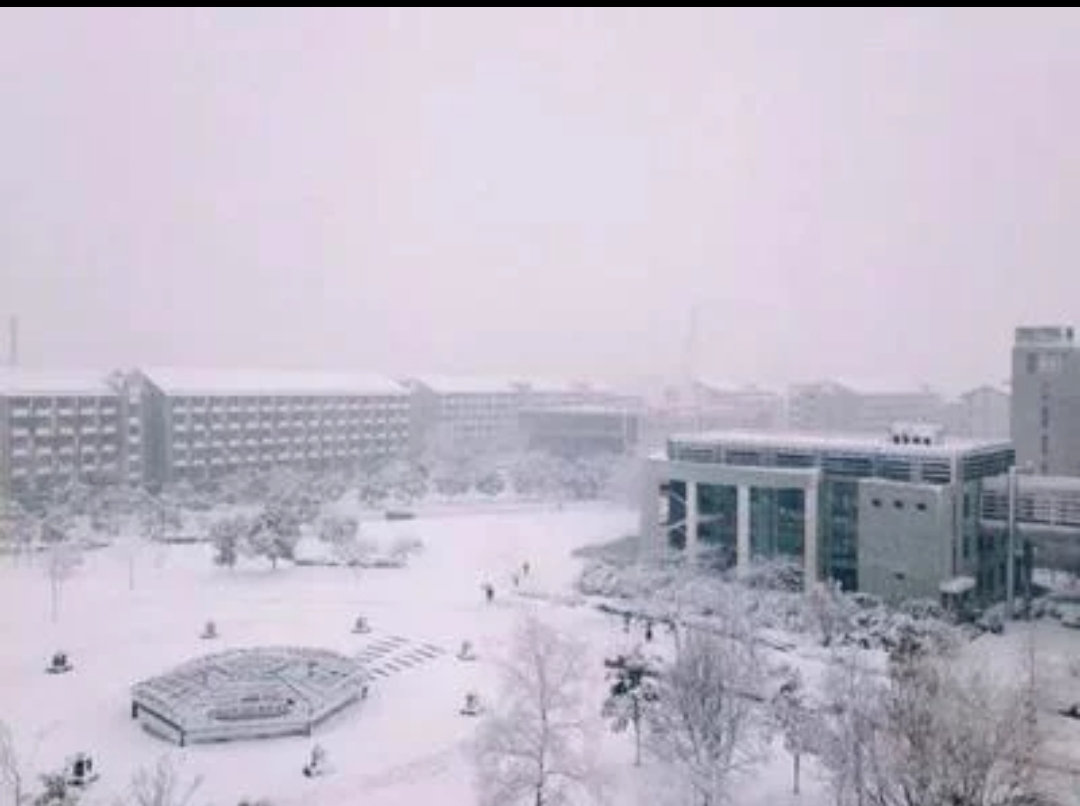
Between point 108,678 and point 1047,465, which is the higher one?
point 1047,465

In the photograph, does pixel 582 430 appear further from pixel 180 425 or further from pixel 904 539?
pixel 904 539

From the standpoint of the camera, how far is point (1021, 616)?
17.5 m

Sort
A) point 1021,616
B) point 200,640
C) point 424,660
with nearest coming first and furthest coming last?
point 424,660 → point 200,640 → point 1021,616

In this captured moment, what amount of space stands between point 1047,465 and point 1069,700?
46.1ft

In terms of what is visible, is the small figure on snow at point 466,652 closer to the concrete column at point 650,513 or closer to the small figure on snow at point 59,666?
the small figure on snow at point 59,666

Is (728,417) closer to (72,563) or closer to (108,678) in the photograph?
(72,563)

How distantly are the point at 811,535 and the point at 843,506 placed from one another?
834 mm

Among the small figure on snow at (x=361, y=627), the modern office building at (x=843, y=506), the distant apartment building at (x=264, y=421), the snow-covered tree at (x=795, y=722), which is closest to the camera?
the snow-covered tree at (x=795, y=722)

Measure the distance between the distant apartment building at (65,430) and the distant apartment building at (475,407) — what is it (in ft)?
41.1

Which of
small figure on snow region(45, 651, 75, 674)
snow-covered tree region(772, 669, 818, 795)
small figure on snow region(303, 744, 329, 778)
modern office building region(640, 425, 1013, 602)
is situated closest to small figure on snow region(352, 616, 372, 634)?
small figure on snow region(45, 651, 75, 674)

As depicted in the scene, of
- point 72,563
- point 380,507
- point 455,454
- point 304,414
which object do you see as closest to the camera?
point 72,563

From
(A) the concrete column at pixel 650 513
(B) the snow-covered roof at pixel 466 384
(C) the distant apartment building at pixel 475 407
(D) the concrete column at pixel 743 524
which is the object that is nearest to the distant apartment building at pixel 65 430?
(C) the distant apartment building at pixel 475 407

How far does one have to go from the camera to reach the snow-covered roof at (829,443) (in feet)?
58.9

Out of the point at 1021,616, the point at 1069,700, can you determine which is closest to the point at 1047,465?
the point at 1021,616
